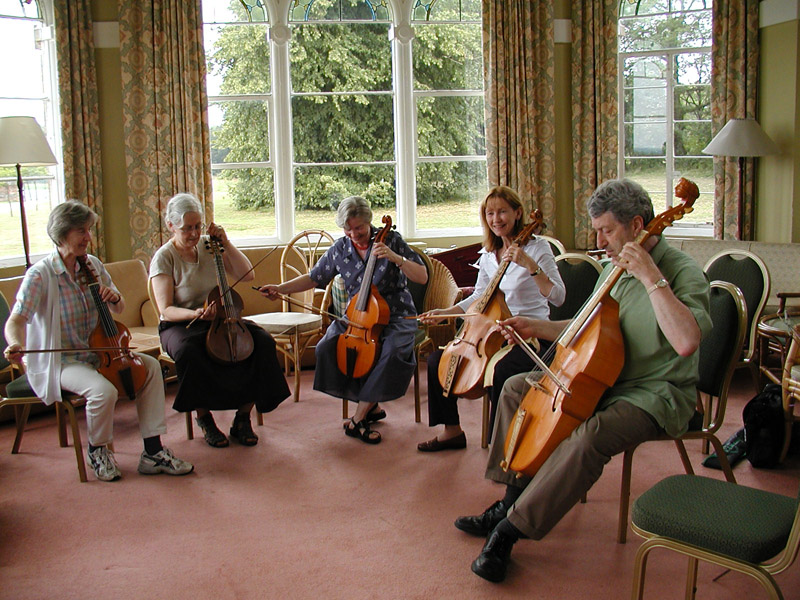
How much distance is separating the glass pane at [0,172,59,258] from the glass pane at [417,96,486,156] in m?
2.60

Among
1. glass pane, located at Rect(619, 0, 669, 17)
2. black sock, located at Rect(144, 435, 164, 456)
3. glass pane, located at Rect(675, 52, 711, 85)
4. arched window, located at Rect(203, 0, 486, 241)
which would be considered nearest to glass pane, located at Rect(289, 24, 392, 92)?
arched window, located at Rect(203, 0, 486, 241)

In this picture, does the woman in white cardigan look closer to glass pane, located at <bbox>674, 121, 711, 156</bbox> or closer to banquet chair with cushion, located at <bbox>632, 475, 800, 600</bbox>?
banquet chair with cushion, located at <bbox>632, 475, 800, 600</bbox>

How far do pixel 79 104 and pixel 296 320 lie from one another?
2.20 m

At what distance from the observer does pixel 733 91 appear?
17.9 feet

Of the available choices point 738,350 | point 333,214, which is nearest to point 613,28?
point 333,214

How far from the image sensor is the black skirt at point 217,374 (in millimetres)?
3451

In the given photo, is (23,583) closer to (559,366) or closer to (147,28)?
(559,366)

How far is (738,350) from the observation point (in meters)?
2.55

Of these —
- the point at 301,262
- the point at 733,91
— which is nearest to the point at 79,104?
the point at 301,262

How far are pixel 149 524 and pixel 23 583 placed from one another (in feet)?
1.55

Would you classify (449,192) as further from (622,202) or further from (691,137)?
(622,202)

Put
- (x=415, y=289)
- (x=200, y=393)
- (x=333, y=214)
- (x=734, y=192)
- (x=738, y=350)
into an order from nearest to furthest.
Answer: (x=738, y=350) → (x=200, y=393) → (x=415, y=289) → (x=734, y=192) → (x=333, y=214)

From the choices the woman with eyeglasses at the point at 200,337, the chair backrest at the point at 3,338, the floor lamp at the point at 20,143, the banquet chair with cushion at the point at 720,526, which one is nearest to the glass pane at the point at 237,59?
the floor lamp at the point at 20,143

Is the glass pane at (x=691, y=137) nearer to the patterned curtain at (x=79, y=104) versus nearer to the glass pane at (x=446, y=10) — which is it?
the glass pane at (x=446, y=10)
